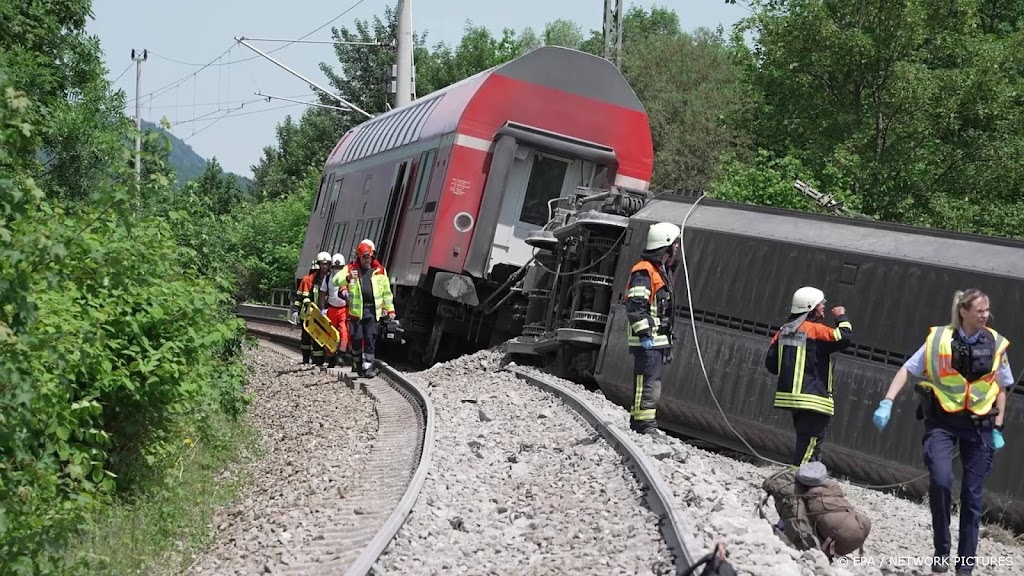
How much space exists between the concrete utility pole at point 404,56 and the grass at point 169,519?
18.9 meters

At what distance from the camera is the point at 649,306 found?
9.40 metres

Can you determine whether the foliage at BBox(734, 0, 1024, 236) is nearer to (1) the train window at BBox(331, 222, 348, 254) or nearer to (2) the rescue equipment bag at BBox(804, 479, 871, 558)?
(1) the train window at BBox(331, 222, 348, 254)

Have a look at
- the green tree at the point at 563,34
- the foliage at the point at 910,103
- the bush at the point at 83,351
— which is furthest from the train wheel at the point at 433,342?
the green tree at the point at 563,34

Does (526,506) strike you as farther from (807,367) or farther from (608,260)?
(608,260)

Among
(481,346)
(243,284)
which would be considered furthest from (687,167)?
(481,346)

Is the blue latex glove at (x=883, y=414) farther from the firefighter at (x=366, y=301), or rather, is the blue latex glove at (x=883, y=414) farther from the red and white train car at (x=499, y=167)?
the red and white train car at (x=499, y=167)

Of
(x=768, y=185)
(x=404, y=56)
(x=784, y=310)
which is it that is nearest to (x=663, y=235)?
(x=784, y=310)

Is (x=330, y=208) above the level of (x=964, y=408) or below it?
above

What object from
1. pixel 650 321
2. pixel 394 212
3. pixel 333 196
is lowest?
pixel 650 321

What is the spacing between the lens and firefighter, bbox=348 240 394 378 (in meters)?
16.0

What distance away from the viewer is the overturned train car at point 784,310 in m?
9.24

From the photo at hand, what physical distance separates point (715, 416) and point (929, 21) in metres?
14.8

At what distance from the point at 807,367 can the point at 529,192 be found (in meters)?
9.32

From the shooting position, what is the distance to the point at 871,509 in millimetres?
8555
